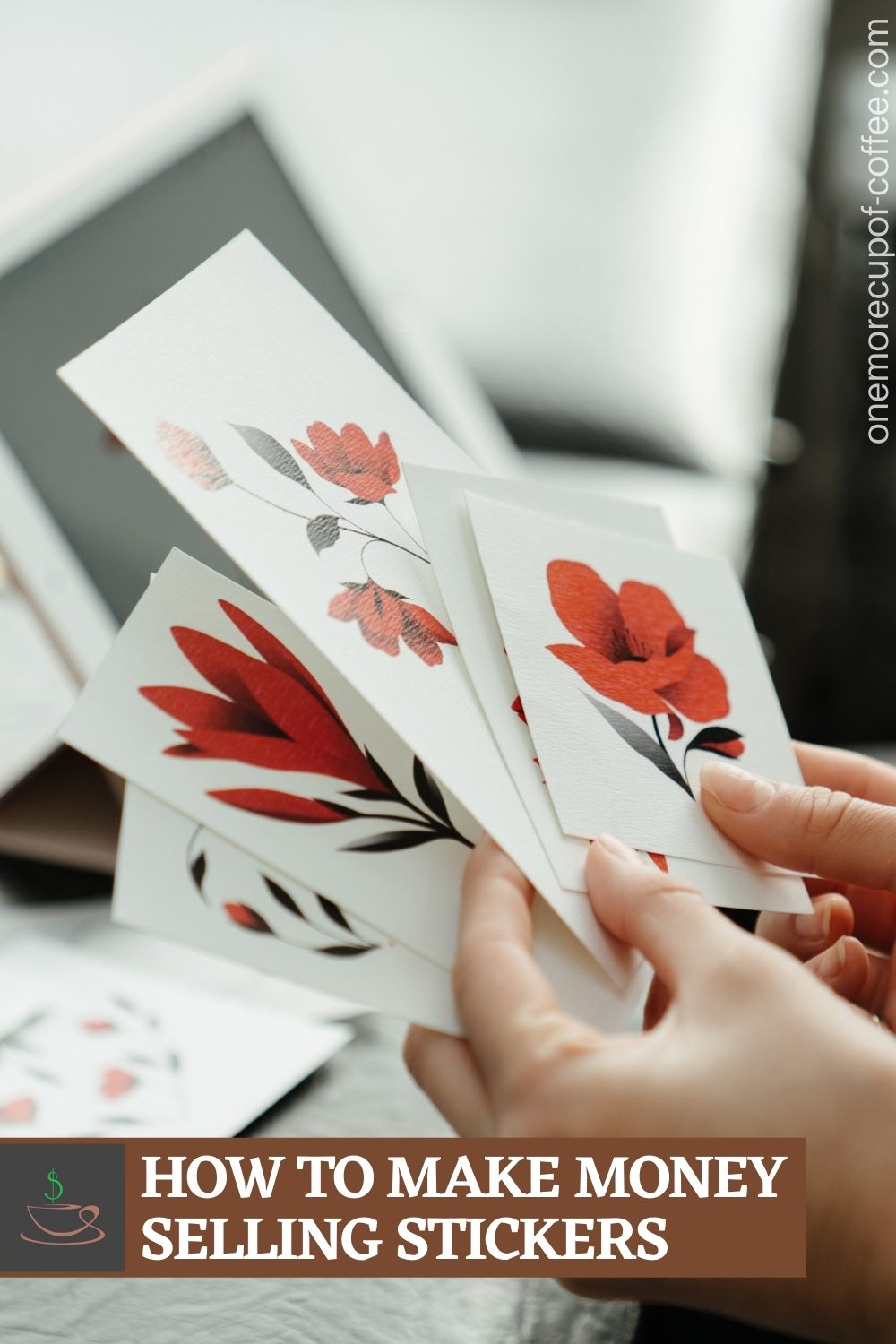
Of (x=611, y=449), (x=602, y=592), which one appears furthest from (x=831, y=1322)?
(x=611, y=449)

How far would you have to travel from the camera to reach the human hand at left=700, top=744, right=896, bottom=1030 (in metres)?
0.51

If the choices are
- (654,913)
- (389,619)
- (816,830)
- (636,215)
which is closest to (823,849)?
(816,830)

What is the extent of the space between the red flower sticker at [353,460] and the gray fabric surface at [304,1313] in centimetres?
34

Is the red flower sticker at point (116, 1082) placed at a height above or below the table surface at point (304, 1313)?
above

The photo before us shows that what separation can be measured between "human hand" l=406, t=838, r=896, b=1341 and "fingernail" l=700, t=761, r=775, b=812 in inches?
3.9

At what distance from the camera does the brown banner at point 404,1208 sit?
38 cm

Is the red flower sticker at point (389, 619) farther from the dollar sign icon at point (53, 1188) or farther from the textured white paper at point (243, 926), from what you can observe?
the dollar sign icon at point (53, 1188)

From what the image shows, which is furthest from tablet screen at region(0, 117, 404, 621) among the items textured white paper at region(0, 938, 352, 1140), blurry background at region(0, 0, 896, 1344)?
blurry background at region(0, 0, 896, 1344)

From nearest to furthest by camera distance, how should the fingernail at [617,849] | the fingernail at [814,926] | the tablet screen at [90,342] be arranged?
the fingernail at [617,849] → the fingernail at [814,926] → the tablet screen at [90,342]

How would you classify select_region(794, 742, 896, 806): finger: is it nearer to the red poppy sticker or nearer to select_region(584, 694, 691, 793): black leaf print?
select_region(584, 694, 691, 793): black leaf print

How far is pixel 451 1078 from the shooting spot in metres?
0.45

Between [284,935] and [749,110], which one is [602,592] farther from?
[749,110]

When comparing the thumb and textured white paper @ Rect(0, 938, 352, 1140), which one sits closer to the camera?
the thumb

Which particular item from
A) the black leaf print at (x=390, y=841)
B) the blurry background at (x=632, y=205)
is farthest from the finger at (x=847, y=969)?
the blurry background at (x=632, y=205)
